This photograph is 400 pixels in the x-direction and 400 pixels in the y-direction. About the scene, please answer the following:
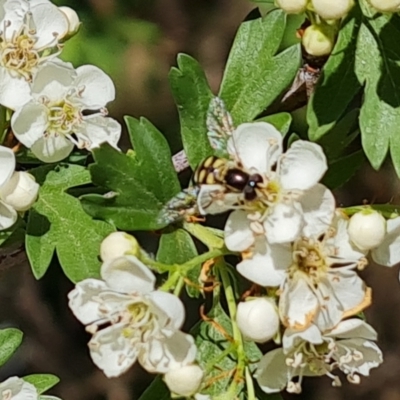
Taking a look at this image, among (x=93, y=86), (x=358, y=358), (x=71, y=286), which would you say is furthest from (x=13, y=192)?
(x=71, y=286)

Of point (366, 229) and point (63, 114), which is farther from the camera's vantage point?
point (63, 114)

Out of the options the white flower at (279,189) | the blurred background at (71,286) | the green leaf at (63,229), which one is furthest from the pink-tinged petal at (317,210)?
the blurred background at (71,286)

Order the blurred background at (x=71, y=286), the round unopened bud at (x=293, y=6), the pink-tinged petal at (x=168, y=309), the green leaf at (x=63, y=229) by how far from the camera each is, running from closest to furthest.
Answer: the pink-tinged petal at (x=168, y=309)
the round unopened bud at (x=293, y=6)
the green leaf at (x=63, y=229)
the blurred background at (x=71, y=286)

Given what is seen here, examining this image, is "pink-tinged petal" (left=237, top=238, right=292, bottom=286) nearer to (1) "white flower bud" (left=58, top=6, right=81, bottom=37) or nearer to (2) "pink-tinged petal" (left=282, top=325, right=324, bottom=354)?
(2) "pink-tinged petal" (left=282, top=325, right=324, bottom=354)

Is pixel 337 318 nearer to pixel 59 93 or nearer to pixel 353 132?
pixel 353 132

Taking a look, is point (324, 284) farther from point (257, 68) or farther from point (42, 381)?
point (42, 381)

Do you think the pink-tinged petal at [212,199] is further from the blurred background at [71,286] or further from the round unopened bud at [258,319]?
the blurred background at [71,286]

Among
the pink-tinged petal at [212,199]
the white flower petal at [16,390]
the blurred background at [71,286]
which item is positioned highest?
the pink-tinged petal at [212,199]
